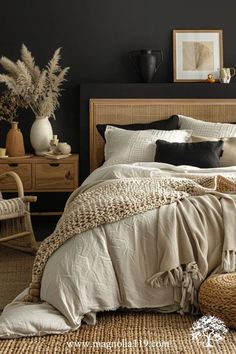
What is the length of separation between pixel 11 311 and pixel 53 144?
3253 millimetres

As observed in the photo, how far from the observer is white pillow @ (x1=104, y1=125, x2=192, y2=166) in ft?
17.4

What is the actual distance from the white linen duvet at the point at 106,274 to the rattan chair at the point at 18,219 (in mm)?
1716

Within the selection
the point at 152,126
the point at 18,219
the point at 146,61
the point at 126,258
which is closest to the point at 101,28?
the point at 146,61

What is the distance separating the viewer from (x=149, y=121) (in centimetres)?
611

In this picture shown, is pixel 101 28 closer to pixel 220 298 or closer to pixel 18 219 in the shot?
pixel 18 219

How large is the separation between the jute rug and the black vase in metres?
3.47

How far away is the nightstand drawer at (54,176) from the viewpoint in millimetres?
5836

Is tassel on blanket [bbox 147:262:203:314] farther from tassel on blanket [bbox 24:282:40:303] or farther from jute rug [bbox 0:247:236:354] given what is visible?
tassel on blanket [bbox 24:282:40:303]

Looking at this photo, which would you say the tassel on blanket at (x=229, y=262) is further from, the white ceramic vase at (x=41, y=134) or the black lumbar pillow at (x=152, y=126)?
the white ceramic vase at (x=41, y=134)

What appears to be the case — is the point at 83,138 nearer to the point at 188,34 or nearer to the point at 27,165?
the point at 27,165

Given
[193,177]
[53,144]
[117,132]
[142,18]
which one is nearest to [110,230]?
[193,177]

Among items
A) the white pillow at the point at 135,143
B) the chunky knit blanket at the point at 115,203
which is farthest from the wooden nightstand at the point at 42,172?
the chunky knit blanket at the point at 115,203

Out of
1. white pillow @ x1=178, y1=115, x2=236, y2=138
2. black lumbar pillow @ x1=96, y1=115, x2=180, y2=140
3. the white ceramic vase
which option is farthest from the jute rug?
the white ceramic vase

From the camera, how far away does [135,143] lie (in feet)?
17.7
